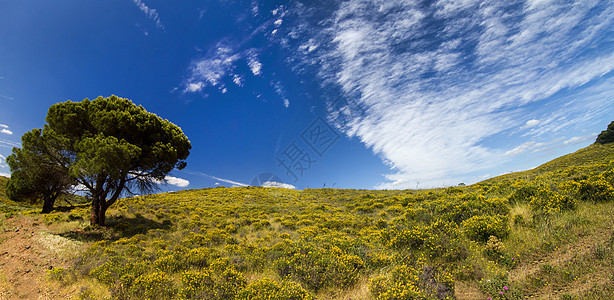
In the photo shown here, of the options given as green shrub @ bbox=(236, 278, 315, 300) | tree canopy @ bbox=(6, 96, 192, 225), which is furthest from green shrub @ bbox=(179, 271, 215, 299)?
tree canopy @ bbox=(6, 96, 192, 225)

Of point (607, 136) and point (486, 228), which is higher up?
point (607, 136)

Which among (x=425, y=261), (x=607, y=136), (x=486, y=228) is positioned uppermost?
(x=607, y=136)

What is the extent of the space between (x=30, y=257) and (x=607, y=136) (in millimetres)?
81904

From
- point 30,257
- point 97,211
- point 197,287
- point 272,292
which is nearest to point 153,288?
point 197,287

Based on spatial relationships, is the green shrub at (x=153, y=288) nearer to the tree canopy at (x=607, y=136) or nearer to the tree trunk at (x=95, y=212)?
the tree trunk at (x=95, y=212)

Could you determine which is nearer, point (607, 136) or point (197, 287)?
point (197, 287)

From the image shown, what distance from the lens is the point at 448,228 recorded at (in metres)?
7.71

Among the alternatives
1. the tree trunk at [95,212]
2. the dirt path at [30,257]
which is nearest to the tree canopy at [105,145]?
the tree trunk at [95,212]

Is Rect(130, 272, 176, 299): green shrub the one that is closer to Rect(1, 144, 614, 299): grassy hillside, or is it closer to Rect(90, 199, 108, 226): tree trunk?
Rect(1, 144, 614, 299): grassy hillside

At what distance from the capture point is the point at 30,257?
982 centimetres

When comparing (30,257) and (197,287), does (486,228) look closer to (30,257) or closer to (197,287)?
(197,287)

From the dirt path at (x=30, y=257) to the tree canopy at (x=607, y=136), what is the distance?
78313 mm

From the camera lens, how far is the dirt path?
24.5ft

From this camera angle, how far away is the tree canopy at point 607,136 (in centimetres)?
4372
